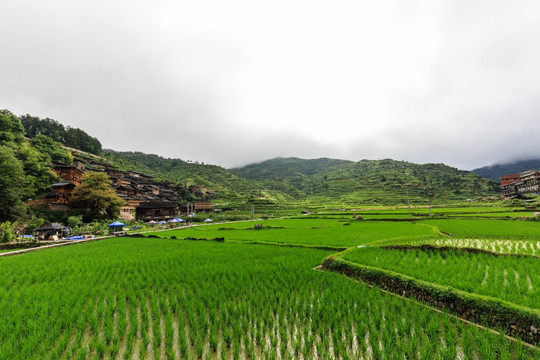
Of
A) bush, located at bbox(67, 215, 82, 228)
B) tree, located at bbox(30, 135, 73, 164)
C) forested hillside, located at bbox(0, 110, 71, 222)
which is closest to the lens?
forested hillside, located at bbox(0, 110, 71, 222)

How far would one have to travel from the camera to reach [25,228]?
84.6 ft

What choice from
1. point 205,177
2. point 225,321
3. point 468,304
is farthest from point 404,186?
point 225,321

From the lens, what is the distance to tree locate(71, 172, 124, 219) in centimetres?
3388

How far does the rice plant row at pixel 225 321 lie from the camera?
15.2ft

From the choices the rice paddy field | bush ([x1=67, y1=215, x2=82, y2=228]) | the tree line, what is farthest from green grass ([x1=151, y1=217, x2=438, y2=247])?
the tree line

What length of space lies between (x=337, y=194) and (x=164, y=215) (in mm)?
76312

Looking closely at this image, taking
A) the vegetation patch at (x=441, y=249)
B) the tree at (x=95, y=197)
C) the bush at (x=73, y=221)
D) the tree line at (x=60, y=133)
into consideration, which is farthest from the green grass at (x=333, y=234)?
the tree line at (x=60, y=133)

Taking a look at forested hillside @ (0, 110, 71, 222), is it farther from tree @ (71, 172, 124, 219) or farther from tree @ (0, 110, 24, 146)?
tree @ (71, 172, 124, 219)

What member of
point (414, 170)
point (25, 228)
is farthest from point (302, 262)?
point (414, 170)

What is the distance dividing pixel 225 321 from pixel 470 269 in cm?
952

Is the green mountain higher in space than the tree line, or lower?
lower

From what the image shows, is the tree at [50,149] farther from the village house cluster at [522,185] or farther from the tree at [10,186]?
the village house cluster at [522,185]

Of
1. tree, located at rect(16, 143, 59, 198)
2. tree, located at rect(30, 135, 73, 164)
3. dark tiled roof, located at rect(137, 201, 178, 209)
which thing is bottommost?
dark tiled roof, located at rect(137, 201, 178, 209)

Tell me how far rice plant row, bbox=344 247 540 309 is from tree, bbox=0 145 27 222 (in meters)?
35.8
